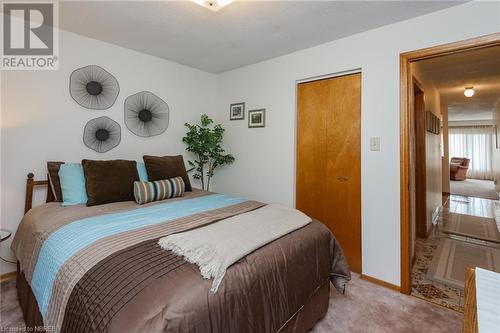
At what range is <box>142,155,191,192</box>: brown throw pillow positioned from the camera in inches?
101

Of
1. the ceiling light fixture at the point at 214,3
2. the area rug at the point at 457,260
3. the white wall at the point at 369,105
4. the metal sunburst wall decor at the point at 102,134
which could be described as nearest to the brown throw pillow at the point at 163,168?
the metal sunburst wall decor at the point at 102,134

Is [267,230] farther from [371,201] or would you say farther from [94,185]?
[94,185]

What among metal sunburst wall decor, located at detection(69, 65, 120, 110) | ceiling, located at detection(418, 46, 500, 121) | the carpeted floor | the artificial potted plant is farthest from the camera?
the artificial potted plant

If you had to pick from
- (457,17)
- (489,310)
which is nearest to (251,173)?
(457,17)

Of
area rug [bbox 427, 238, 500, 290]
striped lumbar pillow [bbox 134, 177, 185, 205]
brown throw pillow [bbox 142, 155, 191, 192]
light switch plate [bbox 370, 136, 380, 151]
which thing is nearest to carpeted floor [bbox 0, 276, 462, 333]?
area rug [bbox 427, 238, 500, 290]

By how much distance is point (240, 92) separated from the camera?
3.50 meters

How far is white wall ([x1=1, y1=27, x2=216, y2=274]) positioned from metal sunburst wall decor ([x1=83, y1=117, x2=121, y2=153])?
0.05m

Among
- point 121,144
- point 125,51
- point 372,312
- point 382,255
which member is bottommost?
point 372,312

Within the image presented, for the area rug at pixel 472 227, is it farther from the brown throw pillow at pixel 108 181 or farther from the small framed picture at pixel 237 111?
the brown throw pillow at pixel 108 181

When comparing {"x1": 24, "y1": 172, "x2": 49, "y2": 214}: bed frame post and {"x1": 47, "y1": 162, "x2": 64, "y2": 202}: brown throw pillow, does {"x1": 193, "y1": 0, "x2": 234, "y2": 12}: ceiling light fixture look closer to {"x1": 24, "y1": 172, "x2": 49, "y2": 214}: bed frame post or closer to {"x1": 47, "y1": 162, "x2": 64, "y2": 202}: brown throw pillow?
{"x1": 47, "y1": 162, "x2": 64, "y2": 202}: brown throw pillow

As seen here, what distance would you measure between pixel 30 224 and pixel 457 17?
3.65 m

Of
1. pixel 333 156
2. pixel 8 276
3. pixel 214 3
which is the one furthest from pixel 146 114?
pixel 333 156

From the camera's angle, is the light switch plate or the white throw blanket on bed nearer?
the white throw blanket on bed

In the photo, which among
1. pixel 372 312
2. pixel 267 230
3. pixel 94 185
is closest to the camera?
pixel 267 230
